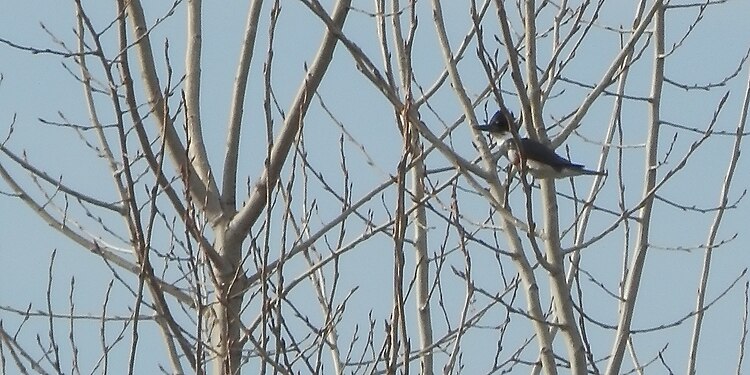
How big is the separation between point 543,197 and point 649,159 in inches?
33.1

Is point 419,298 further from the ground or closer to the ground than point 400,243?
further from the ground

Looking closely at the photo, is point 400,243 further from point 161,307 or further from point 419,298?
point 419,298

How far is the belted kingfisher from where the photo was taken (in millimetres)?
4636

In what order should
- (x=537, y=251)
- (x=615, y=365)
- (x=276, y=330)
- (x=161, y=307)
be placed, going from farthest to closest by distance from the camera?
(x=615, y=365)
(x=537, y=251)
(x=161, y=307)
(x=276, y=330)

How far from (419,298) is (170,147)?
54.1 inches

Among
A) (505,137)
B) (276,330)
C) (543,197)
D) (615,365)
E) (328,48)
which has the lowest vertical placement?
(276,330)

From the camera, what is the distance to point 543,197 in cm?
450

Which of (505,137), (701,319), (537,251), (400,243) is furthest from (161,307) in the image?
(505,137)

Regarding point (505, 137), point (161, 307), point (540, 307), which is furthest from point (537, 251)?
point (505, 137)

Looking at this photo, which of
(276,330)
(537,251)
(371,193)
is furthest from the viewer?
(371,193)

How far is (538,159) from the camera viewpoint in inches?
197

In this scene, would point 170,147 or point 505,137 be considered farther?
point 505,137

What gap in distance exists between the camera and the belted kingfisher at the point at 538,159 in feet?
15.2

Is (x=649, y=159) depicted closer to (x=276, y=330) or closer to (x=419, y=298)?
(x=419, y=298)
